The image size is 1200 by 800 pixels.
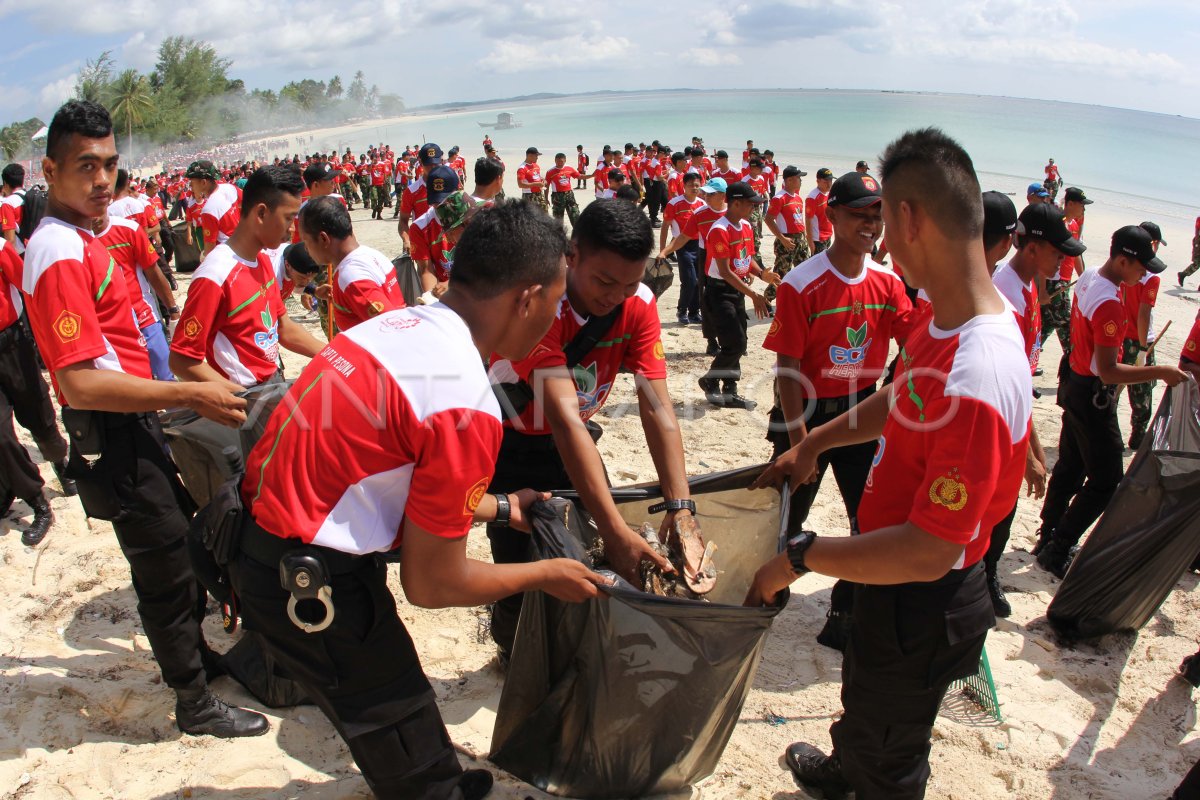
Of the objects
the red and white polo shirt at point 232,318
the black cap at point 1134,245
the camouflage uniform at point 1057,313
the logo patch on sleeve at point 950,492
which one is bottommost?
the camouflage uniform at point 1057,313

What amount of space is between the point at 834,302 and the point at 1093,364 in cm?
173

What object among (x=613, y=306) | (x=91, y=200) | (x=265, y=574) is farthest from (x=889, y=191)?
(x=91, y=200)

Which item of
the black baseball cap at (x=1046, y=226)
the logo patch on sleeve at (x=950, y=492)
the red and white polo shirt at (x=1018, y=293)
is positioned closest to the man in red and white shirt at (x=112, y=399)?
the logo patch on sleeve at (x=950, y=492)

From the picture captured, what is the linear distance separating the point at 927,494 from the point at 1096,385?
124 inches

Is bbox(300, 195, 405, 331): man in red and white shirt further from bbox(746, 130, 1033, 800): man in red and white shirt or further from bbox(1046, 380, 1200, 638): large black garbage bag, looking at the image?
bbox(1046, 380, 1200, 638): large black garbage bag

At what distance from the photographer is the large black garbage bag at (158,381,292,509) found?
10.1 feet

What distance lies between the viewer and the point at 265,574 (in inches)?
77.1

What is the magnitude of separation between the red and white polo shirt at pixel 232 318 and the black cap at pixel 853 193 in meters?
2.65

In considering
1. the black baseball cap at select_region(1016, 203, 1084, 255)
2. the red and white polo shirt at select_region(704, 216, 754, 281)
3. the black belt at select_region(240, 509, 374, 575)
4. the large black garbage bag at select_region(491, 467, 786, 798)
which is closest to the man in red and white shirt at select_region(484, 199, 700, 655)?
the large black garbage bag at select_region(491, 467, 786, 798)

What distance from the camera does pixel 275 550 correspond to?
6.33 ft

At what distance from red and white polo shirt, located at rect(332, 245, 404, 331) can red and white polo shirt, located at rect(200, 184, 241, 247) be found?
392cm

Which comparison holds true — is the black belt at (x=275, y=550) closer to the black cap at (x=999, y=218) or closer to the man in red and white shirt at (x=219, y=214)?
the black cap at (x=999, y=218)

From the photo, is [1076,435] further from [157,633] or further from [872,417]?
[157,633]

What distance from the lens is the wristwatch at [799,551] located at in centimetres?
216
